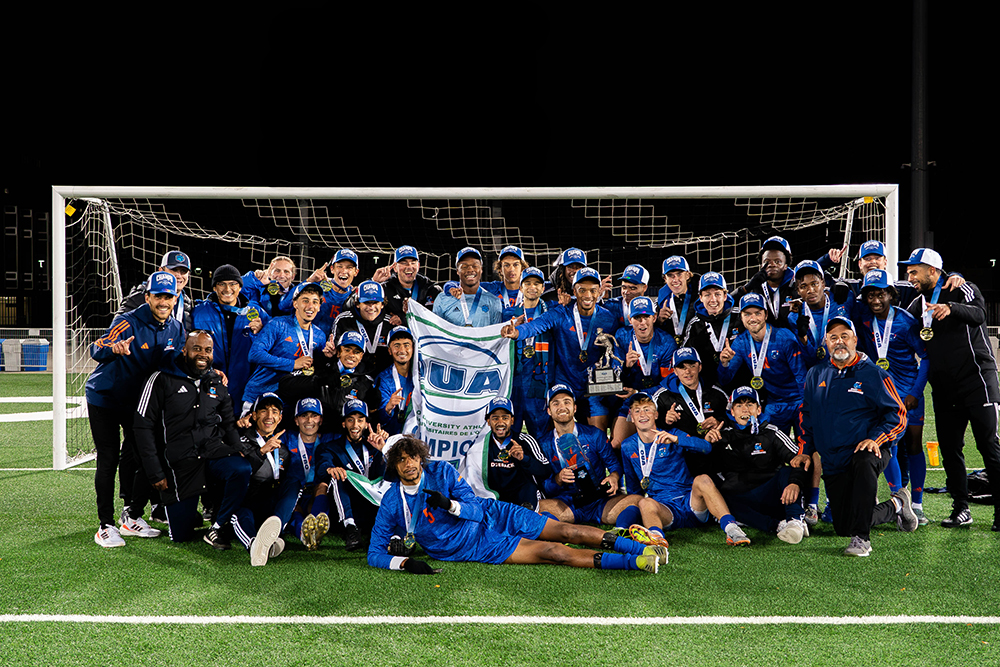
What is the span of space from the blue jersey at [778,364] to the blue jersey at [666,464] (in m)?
0.77

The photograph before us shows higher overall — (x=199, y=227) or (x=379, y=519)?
(x=199, y=227)

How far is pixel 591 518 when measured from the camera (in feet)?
20.4

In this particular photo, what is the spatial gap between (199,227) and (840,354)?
8.83 metres

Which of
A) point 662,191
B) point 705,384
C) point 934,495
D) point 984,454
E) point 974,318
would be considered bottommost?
point 934,495

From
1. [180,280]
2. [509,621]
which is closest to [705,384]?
[509,621]

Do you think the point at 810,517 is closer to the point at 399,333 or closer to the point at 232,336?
the point at 399,333

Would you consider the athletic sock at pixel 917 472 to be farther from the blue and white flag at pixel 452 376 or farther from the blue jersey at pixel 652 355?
the blue and white flag at pixel 452 376

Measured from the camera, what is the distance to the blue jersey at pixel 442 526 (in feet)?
16.5

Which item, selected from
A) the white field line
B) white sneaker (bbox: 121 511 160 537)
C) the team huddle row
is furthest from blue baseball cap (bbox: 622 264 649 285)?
white sneaker (bbox: 121 511 160 537)

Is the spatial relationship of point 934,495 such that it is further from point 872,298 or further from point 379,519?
point 379,519

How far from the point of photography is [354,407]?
5922mm

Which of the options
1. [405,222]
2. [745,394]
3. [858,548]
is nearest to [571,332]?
[745,394]

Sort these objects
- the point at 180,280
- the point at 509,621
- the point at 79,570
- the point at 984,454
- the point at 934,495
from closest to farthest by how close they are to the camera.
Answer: the point at 509,621 < the point at 79,570 < the point at 984,454 < the point at 180,280 < the point at 934,495

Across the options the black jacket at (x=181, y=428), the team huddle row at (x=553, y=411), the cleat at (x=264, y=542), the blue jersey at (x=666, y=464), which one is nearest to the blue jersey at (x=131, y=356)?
the team huddle row at (x=553, y=411)
